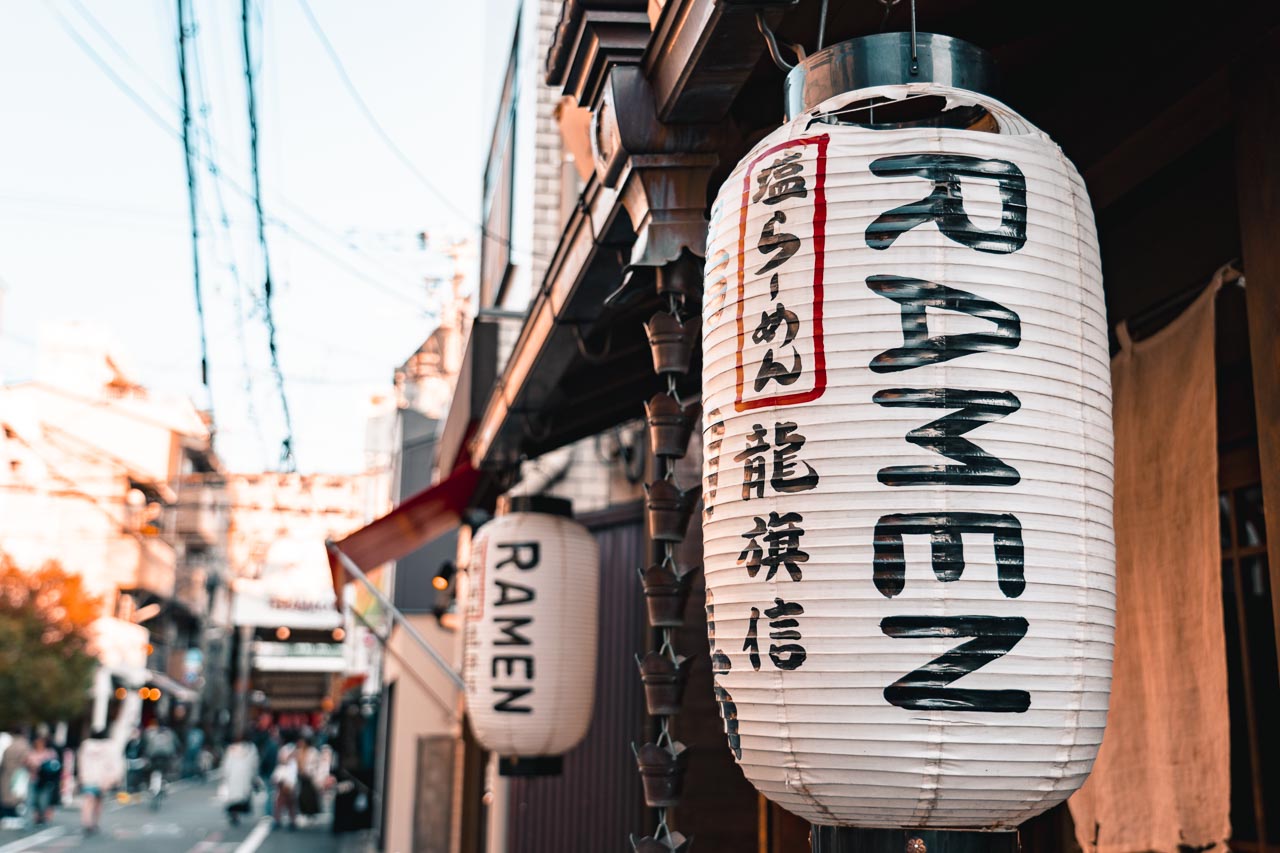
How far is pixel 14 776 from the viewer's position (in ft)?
74.6

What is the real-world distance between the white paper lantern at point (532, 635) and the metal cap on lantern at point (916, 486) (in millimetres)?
5422

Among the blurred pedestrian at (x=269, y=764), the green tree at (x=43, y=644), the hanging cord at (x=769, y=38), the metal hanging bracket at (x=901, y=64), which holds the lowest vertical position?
the blurred pedestrian at (x=269, y=764)

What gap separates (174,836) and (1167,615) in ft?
72.8

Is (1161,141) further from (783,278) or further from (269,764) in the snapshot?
(269,764)

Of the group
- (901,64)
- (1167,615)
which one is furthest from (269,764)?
(901,64)

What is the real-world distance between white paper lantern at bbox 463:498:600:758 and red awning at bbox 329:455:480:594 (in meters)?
2.25

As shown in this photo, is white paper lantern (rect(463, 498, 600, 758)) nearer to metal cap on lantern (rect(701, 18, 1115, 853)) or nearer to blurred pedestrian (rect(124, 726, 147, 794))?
metal cap on lantern (rect(701, 18, 1115, 853))

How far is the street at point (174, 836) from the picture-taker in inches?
792

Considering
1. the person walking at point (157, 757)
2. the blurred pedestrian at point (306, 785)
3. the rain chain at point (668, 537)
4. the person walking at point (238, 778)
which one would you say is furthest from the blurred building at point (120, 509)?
the rain chain at point (668, 537)

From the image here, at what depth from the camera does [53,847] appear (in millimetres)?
19734

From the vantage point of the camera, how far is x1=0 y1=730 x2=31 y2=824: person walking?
22.4m

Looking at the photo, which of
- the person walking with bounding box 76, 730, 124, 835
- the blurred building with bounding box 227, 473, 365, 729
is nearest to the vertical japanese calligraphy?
the person walking with bounding box 76, 730, 124, 835

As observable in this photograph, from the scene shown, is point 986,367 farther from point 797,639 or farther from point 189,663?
point 189,663

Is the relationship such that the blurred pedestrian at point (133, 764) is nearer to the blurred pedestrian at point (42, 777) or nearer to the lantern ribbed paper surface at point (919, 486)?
the blurred pedestrian at point (42, 777)
